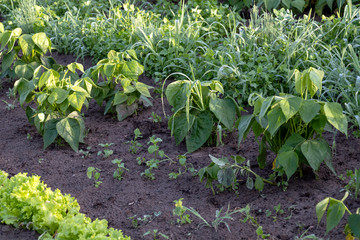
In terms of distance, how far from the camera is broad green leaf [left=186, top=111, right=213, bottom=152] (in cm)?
421

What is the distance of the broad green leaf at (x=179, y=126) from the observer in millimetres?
4225

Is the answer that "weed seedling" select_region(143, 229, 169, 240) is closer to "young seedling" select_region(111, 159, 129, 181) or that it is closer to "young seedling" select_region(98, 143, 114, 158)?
"young seedling" select_region(111, 159, 129, 181)

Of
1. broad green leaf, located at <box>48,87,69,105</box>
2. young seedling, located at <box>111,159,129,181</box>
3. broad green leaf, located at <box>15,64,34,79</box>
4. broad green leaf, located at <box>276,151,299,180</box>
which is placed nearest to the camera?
broad green leaf, located at <box>276,151,299,180</box>

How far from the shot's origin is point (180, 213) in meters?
3.31

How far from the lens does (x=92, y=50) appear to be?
6.16 meters

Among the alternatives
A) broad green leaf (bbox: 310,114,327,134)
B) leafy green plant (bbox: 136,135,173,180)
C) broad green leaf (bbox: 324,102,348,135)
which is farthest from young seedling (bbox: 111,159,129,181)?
broad green leaf (bbox: 324,102,348,135)

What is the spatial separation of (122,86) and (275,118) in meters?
1.84

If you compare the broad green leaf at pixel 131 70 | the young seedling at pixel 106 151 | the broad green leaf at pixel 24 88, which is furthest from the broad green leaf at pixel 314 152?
the broad green leaf at pixel 24 88

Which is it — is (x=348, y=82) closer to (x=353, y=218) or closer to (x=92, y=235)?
(x=353, y=218)

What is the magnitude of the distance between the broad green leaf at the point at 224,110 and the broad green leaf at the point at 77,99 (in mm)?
1086

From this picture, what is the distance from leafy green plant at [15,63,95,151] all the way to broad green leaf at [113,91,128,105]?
0.82 feet

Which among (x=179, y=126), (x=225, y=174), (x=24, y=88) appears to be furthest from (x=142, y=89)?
(x=225, y=174)

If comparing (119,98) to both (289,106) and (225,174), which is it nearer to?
(225,174)

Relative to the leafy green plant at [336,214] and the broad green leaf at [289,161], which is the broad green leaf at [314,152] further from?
the leafy green plant at [336,214]
